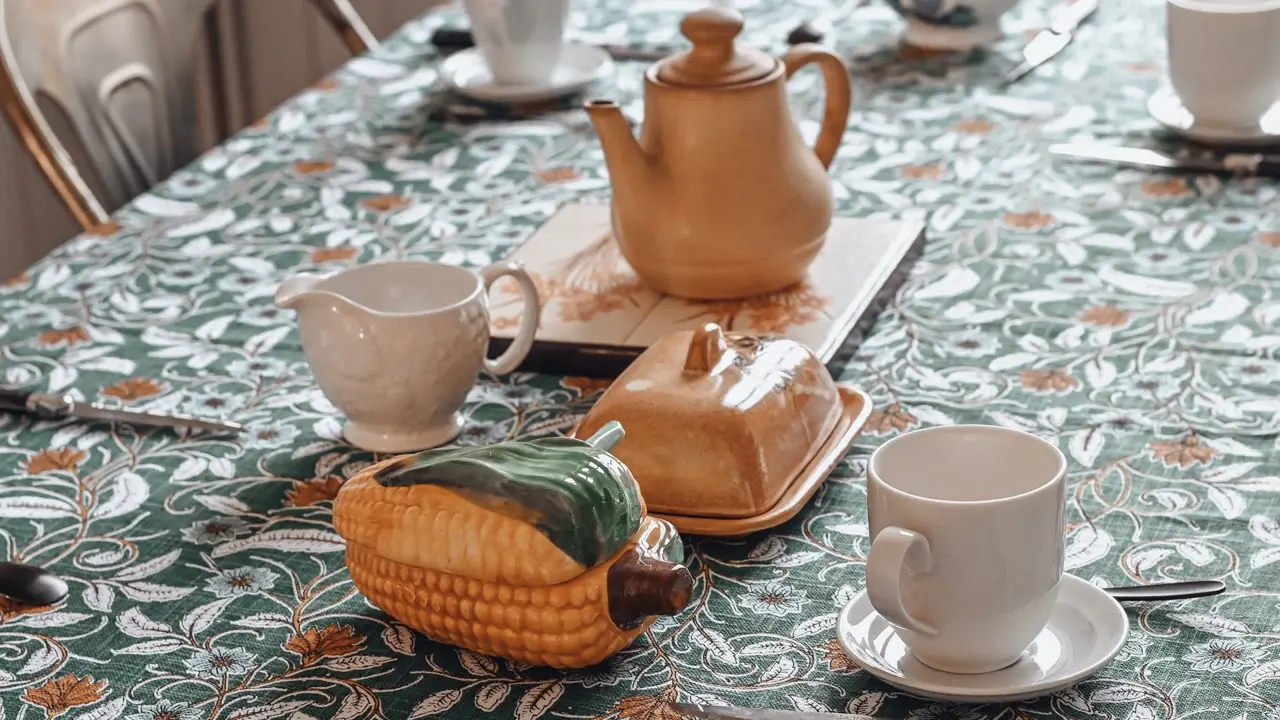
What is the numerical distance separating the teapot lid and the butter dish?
0.75 feet

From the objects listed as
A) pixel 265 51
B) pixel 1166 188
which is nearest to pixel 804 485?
pixel 1166 188

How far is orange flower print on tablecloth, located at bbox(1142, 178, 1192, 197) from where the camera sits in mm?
1248

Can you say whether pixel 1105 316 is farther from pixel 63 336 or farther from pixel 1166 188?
pixel 63 336

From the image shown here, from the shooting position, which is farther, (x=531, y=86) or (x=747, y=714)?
(x=531, y=86)

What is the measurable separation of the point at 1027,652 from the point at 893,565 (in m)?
0.10

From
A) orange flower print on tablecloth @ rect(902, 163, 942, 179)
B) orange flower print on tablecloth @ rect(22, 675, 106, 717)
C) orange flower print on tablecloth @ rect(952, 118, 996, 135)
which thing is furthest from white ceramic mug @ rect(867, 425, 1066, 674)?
orange flower print on tablecloth @ rect(952, 118, 996, 135)

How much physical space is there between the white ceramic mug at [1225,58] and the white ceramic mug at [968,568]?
2.45 ft

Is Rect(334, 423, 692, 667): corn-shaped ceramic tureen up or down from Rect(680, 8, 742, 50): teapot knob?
down

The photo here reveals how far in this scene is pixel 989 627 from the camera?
2.06ft

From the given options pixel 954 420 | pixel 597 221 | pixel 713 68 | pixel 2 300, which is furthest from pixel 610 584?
pixel 2 300

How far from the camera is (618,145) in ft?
3.28

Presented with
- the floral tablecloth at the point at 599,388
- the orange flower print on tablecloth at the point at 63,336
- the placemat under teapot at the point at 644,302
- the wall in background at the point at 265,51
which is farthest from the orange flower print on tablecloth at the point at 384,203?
the wall in background at the point at 265,51

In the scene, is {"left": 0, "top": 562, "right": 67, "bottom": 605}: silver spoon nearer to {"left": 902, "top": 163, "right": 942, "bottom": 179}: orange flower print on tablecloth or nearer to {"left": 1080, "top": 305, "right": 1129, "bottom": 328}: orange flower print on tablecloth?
{"left": 1080, "top": 305, "right": 1129, "bottom": 328}: orange flower print on tablecloth

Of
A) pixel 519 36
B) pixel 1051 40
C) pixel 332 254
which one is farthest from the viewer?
pixel 1051 40
